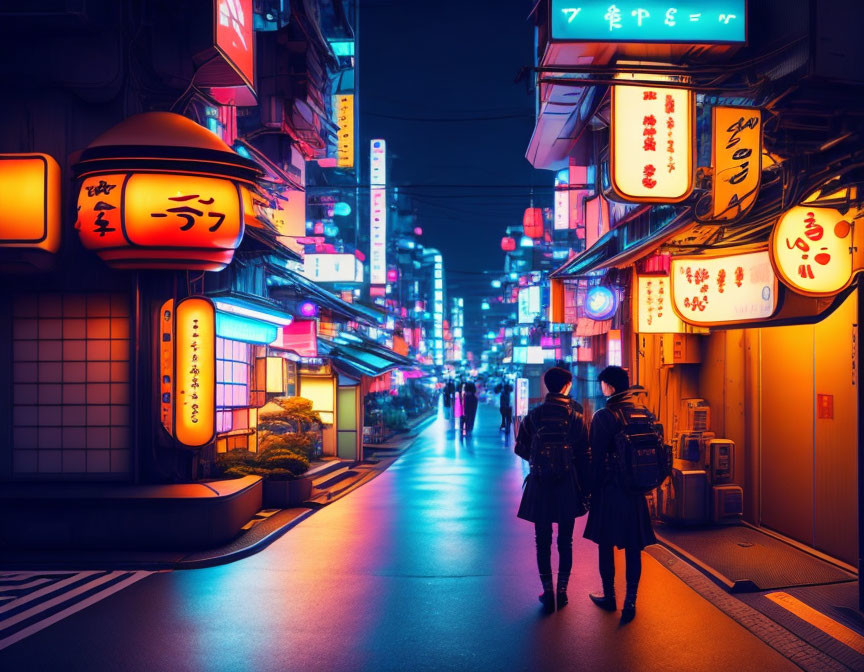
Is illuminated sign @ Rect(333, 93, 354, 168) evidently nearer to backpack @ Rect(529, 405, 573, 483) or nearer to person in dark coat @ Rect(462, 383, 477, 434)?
person in dark coat @ Rect(462, 383, 477, 434)

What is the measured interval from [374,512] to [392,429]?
21045 mm

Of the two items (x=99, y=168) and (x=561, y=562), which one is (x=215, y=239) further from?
(x=561, y=562)

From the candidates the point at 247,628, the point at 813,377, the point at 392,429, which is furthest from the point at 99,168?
the point at 392,429

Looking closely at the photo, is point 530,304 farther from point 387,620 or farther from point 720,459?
point 387,620

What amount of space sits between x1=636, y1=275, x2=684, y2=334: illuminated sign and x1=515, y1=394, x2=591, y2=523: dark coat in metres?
5.65

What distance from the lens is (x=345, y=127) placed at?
103ft

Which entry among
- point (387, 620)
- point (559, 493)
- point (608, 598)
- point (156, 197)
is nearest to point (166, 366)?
point (156, 197)

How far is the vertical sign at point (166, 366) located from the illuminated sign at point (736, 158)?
305 inches

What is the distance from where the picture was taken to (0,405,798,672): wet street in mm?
6422

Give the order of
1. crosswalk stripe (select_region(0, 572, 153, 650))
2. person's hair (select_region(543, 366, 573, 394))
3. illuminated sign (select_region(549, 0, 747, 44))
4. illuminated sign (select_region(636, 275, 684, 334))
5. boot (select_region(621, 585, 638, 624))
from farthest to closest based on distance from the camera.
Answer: illuminated sign (select_region(636, 275, 684, 334))
illuminated sign (select_region(549, 0, 747, 44))
person's hair (select_region(543, 366, 573, 394))
boot (select_region(621, 585, 638, 624))
crosswalk stripe (select_region(0, 572, 153, 650))

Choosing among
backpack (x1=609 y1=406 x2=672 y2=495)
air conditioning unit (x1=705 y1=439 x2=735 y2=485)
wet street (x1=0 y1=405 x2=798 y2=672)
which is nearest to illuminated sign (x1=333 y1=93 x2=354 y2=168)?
wet street (x1=0 y1=405 x2=798 y2=672)

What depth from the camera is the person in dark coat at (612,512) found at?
24.5ft

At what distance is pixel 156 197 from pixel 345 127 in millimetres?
21663

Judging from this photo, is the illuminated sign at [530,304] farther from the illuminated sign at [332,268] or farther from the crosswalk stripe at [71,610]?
the crosswalk stripe at [71,610]
